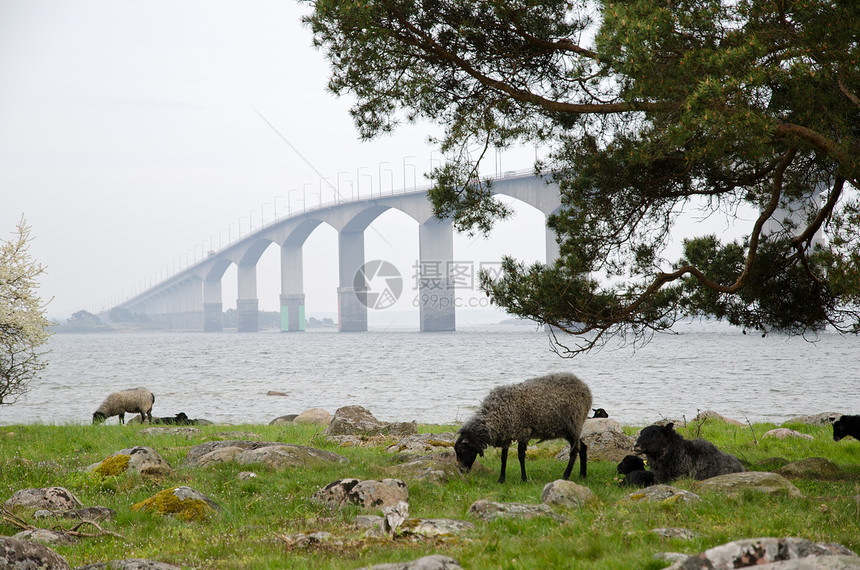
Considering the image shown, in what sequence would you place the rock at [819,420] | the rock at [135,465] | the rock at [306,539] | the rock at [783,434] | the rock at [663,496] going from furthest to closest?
1. the rock at [819,420]
2. the rock at [783,434]
3. the rock at [135,465]
4. the rock at [663,496]
5. the rock at [306,539]

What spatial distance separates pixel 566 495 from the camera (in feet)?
22.5

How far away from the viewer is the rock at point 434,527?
211 inches

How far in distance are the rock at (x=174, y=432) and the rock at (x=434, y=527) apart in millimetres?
9371

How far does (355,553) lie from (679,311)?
7374mm

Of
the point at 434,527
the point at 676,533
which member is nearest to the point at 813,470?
the point at 676,533

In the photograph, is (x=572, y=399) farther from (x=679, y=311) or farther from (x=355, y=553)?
(x=355, y=553)

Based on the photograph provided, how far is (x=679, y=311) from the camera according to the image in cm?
1042

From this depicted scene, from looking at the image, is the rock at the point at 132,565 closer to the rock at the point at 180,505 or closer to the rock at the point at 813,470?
the rock at the point at 180,505

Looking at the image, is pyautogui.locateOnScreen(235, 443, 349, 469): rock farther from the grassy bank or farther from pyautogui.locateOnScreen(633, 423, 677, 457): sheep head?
pyautogui.locateOnScreen(633, 423, 677, 457): sheep head

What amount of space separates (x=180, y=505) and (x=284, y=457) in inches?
104

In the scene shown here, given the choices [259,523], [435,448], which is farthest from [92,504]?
[435,448]

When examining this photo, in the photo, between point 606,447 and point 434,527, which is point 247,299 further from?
point 434,527

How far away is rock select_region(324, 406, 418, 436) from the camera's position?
570 inches

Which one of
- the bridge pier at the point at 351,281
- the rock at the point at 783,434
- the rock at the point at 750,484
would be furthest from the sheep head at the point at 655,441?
the bridge pier at the point at 351,281
